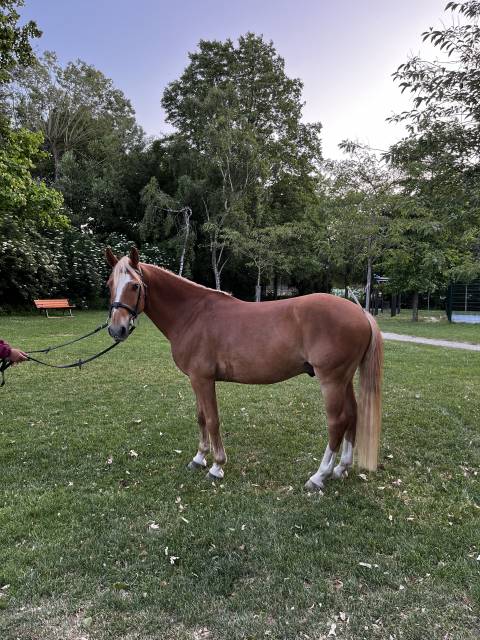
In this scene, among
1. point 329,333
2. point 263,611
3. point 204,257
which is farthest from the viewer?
point 204,257

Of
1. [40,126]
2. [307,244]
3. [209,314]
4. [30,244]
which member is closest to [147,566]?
[209,314]

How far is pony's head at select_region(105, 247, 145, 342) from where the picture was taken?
3.47m

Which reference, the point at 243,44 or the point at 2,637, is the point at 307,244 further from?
the point at 2,637

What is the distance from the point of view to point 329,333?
3514mm

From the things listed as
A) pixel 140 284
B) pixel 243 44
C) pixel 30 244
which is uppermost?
pixel 243 44

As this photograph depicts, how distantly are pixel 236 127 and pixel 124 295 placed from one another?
25826 mm

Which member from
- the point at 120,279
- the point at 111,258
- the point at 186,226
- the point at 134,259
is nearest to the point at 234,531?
the point at 120,279

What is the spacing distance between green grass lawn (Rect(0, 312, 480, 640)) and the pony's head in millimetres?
1472

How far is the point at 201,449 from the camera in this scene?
13.6 feet

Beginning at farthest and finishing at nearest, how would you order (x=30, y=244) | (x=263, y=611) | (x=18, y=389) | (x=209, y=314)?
(x=30, y=244) → (x=18, y=389) → (x=209, y=314) → (x=263, y=611)

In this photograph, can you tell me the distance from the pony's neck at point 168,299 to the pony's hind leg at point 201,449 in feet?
2.87

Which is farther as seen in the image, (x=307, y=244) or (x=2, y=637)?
(x=307, y=244)

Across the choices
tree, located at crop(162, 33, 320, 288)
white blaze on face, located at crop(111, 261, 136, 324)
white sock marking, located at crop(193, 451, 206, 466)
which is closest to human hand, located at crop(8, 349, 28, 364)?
white blaze on face, located at crop(111, 261, 136, 324)

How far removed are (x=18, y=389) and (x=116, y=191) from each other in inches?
899
